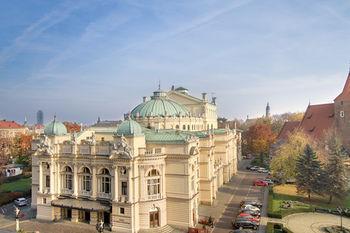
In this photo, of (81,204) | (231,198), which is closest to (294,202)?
(231,198)

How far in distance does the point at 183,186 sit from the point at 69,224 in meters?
14.6

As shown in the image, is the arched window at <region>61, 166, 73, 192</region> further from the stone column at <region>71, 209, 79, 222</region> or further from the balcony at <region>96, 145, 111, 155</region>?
the balcony at <region>96, 145, 111, 155</region>

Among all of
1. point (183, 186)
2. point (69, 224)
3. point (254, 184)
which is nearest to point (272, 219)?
point (183, 186)

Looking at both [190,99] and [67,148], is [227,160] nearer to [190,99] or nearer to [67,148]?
[190,99]

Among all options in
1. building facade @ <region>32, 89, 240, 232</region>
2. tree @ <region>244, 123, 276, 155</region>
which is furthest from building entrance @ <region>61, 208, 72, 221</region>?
tree @ <region>244, 123, 276, 155</region>

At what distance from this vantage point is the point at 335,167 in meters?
47.8

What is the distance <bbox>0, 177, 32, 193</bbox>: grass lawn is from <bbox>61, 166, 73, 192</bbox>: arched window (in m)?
19.9

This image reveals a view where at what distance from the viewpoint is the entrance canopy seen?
38.0 m

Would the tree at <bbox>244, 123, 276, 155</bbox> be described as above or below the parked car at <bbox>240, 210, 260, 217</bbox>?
above

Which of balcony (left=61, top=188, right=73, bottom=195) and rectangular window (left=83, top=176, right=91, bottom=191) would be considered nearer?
rectangular window (left=83, top=176, right=91, bottom=191)

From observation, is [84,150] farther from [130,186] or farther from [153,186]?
[153,186]

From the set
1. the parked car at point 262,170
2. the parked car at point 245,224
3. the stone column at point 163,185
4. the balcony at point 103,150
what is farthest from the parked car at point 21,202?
the parked car at point 262,170

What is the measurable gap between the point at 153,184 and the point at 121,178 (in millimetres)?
3708

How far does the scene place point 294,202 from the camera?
48531 millimetres
